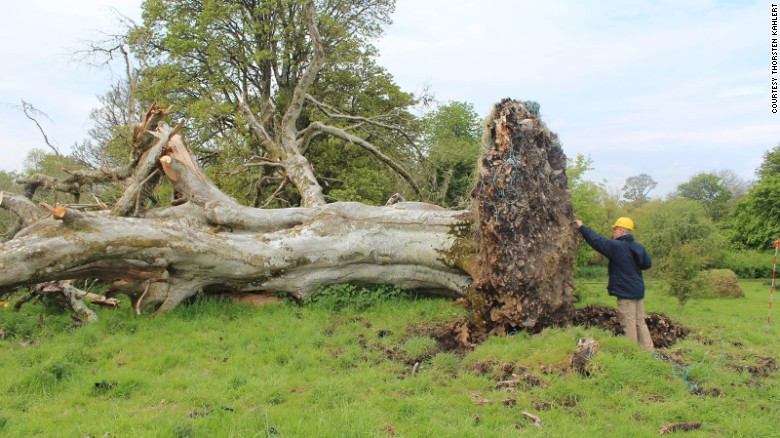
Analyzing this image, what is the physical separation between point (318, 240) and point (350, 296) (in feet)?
3.36

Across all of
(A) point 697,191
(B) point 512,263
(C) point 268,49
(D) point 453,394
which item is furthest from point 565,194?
(A) point 697,191

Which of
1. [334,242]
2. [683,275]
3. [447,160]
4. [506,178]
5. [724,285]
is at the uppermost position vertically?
[447,160]

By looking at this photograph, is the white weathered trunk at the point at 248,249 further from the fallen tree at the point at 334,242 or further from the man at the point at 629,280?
the man at the point at 629,280

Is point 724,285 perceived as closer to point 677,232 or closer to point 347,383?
point 677,232

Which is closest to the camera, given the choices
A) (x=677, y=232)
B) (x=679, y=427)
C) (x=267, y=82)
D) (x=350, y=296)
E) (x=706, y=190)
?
(x=679, y=427)

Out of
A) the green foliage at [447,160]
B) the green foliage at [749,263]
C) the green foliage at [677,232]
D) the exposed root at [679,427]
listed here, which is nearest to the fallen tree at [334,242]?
the exposed root at [679,427]

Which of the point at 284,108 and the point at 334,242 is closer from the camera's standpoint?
the point at 334,242

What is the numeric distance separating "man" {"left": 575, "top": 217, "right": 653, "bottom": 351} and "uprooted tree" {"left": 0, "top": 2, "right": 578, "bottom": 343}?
2.24 ft

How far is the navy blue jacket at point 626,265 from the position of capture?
599cm

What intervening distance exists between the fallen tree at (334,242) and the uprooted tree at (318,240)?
0.02 m

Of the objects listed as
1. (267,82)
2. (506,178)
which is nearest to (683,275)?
(506,178)

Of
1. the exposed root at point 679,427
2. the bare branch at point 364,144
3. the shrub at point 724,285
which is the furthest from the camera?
the shrub at point 724,285

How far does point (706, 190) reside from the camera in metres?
49.8

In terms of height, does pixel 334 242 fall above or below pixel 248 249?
above
